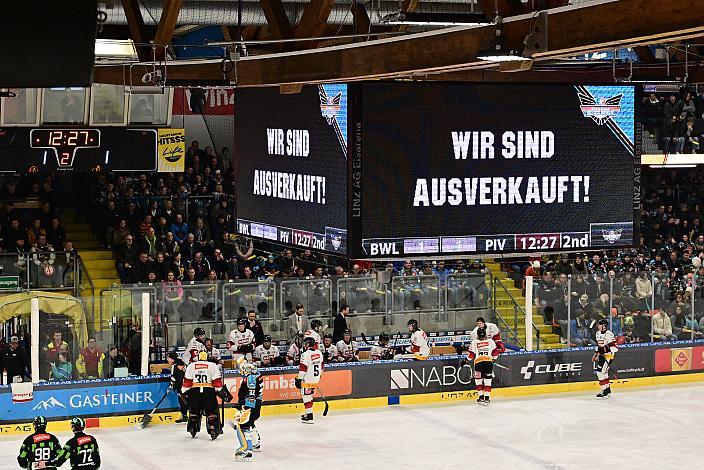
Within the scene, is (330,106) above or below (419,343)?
above

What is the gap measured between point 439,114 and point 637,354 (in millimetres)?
12431

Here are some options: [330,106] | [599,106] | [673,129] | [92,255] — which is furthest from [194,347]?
[673,129]

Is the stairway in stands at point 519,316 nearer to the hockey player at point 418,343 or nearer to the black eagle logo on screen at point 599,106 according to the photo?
the hockey player at point 418,343

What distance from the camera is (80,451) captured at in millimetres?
12484

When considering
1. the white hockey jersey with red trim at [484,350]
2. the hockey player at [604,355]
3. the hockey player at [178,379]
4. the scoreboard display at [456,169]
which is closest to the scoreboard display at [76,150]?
the hockey player at [178,379]

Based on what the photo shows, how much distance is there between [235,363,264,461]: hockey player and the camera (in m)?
15.7

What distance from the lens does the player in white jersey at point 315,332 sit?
18.3 meters

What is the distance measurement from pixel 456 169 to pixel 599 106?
134cm

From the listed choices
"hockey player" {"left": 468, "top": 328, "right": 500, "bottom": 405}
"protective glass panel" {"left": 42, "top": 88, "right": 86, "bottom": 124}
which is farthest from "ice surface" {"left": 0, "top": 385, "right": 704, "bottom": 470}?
"protective glass panel" {"left": 42, "top": 88, "right": 86, "bottom": 124}

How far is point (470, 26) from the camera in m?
9.41

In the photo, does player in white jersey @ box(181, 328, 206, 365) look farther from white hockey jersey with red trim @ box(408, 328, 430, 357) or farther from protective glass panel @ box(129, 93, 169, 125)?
protective glass panel @ box(129, 93, 169, 125)

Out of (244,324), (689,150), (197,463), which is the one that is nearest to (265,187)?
(197,463)

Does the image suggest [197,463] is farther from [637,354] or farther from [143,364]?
[637,354]

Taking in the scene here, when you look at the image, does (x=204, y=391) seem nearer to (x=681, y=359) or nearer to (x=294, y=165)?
(x=294, y=165)
